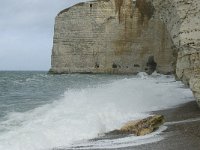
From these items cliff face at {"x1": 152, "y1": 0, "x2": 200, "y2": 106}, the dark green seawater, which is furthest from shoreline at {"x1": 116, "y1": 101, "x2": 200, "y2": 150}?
the dark green seawater

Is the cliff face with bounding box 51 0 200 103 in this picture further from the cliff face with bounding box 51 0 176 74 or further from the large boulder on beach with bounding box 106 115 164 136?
the large boulder on beach with bounding box 106 115 164 136

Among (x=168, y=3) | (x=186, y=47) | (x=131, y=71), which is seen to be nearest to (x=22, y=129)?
(x=186, y=47)

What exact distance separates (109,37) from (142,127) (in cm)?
5105

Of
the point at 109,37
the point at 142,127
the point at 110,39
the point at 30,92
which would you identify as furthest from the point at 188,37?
the point at 109,37

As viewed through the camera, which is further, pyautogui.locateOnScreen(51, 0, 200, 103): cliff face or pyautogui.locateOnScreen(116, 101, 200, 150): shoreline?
pyautogui.locateOnScreen(51, 0, 200, 103): cliff face

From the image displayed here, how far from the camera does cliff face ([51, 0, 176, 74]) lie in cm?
5959

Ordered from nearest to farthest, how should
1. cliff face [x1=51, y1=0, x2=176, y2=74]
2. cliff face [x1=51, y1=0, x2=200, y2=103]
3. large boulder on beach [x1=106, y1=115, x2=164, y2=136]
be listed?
large boulder on beach [x1=106, y1=115, x2=164, y2=136], cliff face [x1=51, y1=0, x2=200, y2=103], cliff face [x1=51, y1=0, x2=176, y2=74]

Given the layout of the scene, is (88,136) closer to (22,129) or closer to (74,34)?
(22,129)

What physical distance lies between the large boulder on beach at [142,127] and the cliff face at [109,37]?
48176 mm

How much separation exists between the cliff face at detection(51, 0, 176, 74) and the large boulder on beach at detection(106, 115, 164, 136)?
48.2 meters

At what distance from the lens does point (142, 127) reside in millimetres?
10312

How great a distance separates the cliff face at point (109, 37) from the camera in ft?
196

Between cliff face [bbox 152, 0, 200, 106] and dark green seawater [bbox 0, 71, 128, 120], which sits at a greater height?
cliff face [bbox 152, 0, 200, 106]

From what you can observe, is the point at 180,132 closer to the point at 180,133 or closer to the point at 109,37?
the point at 180,133
